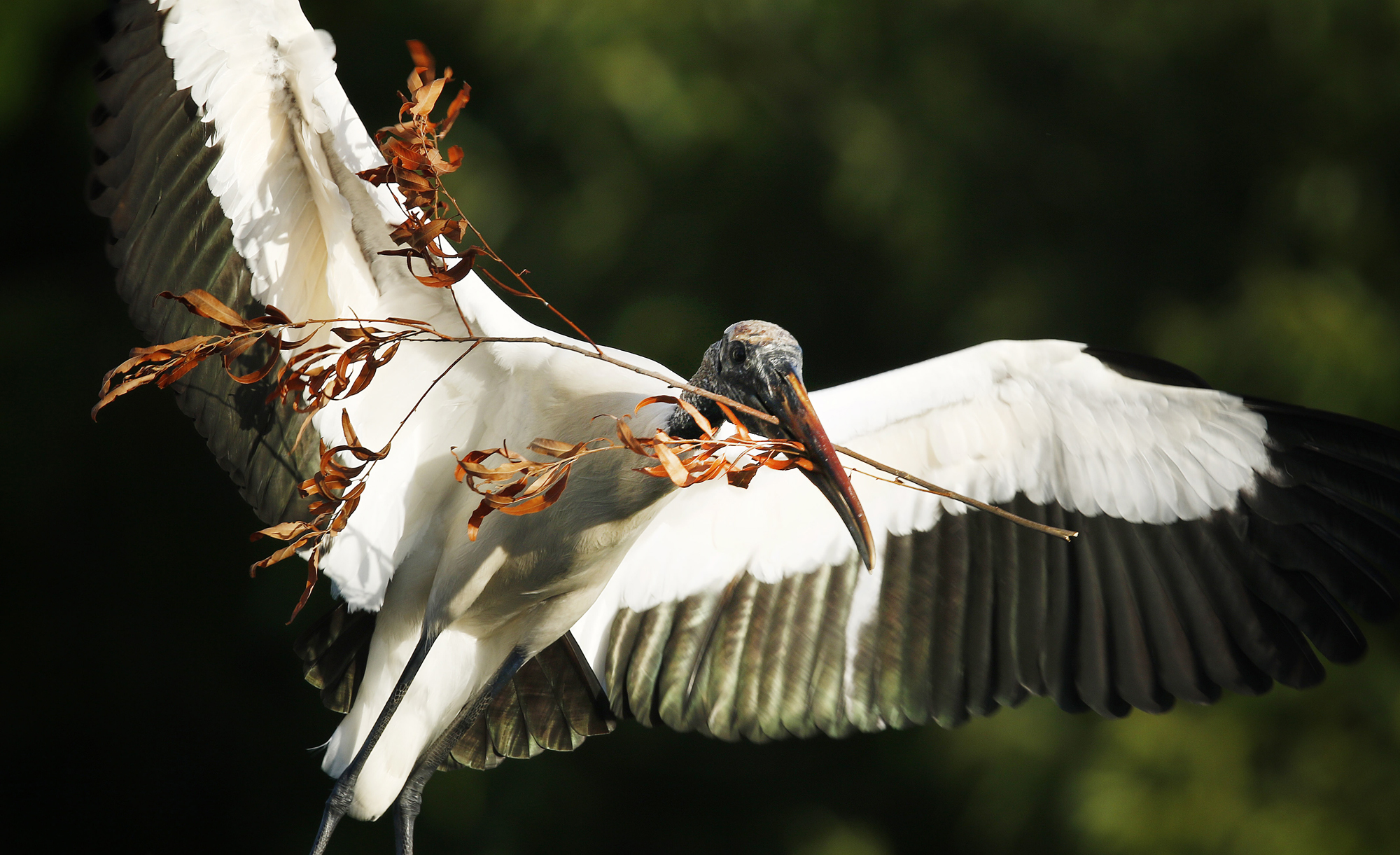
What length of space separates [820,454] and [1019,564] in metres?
1.17

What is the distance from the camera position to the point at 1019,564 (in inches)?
101

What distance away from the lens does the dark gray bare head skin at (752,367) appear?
170 centimetres

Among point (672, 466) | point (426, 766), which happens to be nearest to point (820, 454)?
point (672, 466)

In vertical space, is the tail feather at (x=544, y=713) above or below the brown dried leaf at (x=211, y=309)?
below

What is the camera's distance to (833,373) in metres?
4.45

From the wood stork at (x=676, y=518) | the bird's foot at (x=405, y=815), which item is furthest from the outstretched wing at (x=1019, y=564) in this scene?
the bird's foot at (x=405, y=815)

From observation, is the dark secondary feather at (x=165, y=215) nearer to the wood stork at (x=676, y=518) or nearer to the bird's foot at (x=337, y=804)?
the wood stork at (x=676, y=518)

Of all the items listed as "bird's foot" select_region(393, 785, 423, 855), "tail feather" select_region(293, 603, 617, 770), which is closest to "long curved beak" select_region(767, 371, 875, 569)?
"tail feather" select_region(293, 603, 617, 770)

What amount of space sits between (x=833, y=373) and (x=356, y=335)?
3243 millimetres

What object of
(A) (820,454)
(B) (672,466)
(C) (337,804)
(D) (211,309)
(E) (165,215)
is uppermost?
(E) (165,215)

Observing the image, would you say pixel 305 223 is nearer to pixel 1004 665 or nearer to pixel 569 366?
pixel 569 366

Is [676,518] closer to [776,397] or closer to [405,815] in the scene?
[405,815]

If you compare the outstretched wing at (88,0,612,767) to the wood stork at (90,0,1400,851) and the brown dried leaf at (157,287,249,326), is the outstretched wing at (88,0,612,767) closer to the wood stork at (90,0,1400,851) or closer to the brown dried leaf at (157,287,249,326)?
the wood stork at (90,0,1400,851)

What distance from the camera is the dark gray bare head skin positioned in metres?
1.70
